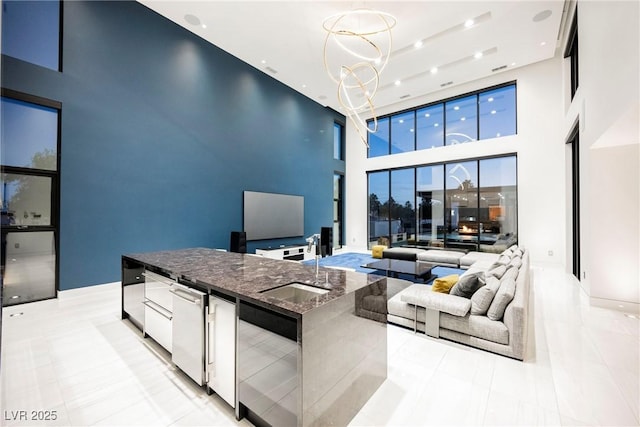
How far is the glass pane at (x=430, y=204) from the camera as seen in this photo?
8.32 m

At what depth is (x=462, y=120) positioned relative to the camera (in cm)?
802

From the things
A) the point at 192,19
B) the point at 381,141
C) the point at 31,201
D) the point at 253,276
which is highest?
the point at 192,19

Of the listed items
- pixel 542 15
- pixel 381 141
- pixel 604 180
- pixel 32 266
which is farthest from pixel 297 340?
pixel 381 141

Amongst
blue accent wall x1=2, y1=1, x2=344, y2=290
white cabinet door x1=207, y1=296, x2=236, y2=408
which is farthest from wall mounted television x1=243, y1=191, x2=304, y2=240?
white cabinet door x1=207, y1=296, x2=236, y2=408

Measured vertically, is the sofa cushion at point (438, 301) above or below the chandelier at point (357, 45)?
below

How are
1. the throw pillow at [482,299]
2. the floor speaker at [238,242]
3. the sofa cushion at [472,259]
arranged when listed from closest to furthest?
the throw pillow at [482,299] → the sofa cushion at [472,259] → the floor speaker at [238,242]

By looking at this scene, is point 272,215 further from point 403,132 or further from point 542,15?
point 542,15

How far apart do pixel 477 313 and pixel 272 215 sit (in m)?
5.61

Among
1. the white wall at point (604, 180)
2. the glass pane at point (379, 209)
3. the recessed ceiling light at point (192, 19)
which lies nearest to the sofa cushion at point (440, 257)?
the white wall at point (604, 180)

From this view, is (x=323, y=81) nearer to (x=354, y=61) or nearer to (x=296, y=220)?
(x=354, y=61)

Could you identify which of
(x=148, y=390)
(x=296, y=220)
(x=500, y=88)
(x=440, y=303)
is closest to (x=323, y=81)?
(x=296, y=220)

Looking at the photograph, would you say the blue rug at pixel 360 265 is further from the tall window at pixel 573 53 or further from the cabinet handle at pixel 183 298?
the tall window at pixel 573 53

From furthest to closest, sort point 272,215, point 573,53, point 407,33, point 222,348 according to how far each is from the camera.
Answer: point 272,215 < point 573,53 < point 407,33 < point 222,348

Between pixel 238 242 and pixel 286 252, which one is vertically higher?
pixel 238 242
